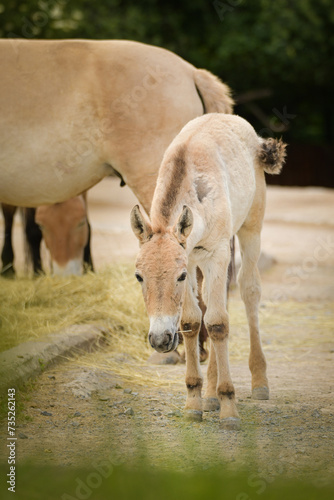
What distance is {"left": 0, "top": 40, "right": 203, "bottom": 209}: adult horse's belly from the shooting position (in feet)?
17.3

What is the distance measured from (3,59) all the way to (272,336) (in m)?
3.14

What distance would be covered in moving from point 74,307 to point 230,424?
108 inches

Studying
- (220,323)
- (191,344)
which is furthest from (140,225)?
(191,344)

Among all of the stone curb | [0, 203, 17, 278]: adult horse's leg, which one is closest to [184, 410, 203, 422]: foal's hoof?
the stone curb

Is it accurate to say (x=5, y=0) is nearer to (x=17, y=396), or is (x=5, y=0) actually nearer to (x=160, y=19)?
(x=160, y=19)

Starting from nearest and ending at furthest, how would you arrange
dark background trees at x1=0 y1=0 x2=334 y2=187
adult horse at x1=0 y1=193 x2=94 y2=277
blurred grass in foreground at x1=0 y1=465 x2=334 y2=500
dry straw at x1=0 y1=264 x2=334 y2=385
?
blurred grass in foreground at x1=0 y1=465 x2=334 y2=500, dry straw at x1=0 y1=264 x2=334 y2=385, adult horse at x1=0 y1=193 x2=94 y2=277, dark background trees at x1=0 y1=0 x2=334 y2=187

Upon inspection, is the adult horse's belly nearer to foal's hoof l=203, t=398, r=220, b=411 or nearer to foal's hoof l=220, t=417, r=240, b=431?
foal's hoof l=203, t=398, r=220, b=411

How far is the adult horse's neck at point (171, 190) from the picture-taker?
3545mm

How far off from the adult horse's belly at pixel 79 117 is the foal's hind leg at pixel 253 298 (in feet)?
3.21

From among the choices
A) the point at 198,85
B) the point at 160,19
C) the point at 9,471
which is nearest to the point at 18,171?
the point at 198,85

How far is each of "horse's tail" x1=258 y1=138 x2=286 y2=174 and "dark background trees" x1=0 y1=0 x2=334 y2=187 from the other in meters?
12.1

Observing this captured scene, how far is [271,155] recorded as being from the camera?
4.54 metres

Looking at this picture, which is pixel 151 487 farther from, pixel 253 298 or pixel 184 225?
pixel 253 298

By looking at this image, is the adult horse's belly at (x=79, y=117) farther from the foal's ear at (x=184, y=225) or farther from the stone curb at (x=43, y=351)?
the foal's ear at (x=184, y=225)
